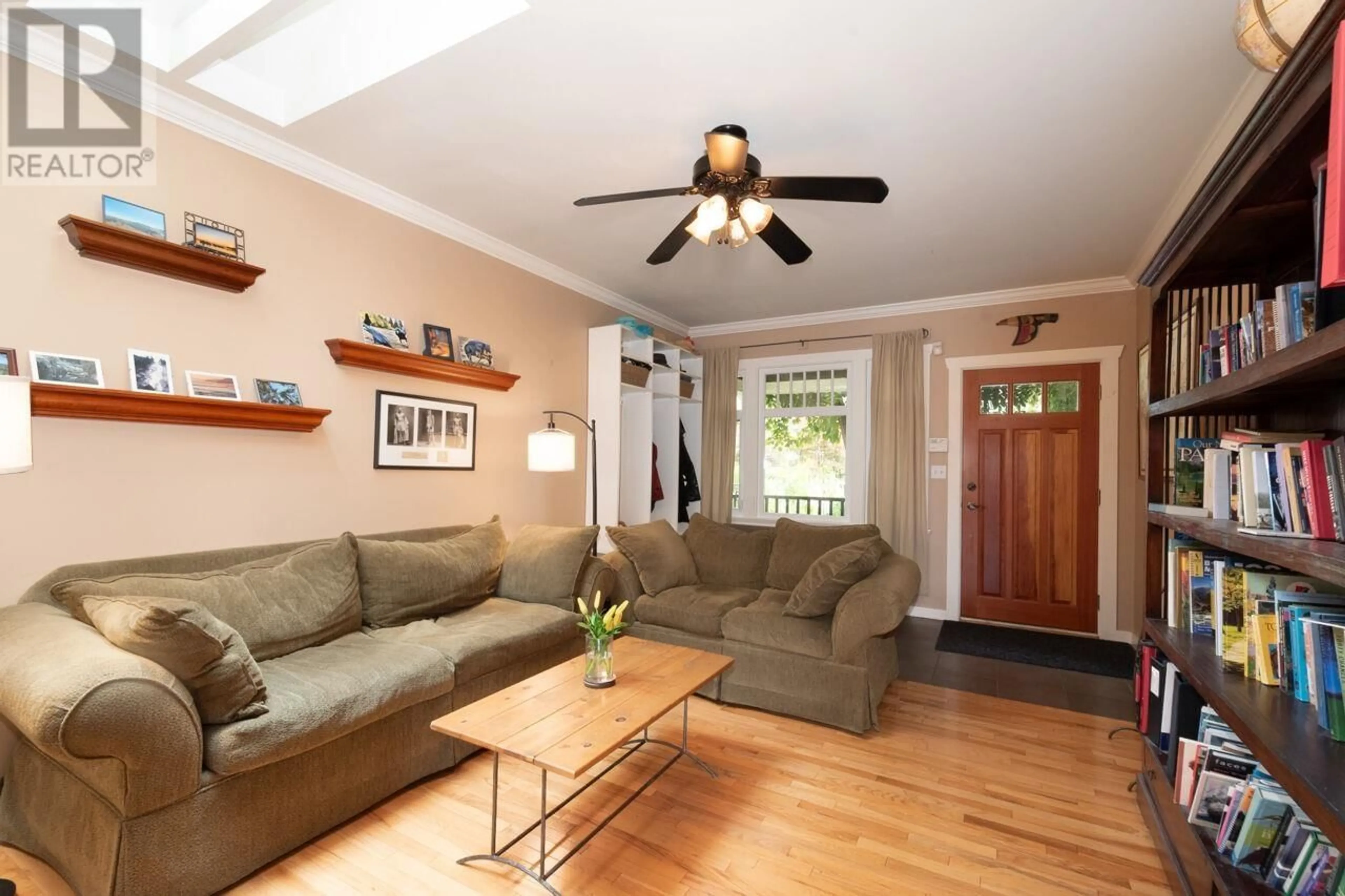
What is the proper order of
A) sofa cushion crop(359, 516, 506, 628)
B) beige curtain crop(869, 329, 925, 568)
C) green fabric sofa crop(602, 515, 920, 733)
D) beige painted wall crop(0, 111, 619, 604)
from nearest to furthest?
beige painted wall crop(0, 111, 619, 604) < sofa cushion crop(359, 516, 506, 628) < green fabric sofa crop(602, 515, 920, 733) < beige curtain crop(869, 329, 925, 568)

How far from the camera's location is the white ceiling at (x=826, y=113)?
1.87 m

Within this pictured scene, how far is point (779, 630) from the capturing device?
303 cm

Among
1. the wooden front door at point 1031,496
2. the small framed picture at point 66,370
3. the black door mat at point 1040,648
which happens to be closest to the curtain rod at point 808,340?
the wooden front door at point 1031,496

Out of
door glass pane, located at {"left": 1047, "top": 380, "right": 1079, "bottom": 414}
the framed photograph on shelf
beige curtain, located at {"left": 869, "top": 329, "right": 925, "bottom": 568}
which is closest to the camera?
the framed photograph on shelf

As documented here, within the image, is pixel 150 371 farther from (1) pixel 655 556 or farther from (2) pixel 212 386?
(1) pixel 655 556

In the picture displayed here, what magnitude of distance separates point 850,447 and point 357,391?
150 inches

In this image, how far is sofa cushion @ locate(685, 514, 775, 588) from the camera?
12.8 feet

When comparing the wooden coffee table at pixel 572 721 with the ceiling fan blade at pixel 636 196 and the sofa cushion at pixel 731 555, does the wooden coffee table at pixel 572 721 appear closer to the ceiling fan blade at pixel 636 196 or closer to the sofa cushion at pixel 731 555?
the sofa cushion at pixel 731 555

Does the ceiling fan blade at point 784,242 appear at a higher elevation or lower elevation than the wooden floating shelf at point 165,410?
higher

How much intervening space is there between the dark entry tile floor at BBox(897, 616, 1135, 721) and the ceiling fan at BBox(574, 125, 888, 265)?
2.73 m

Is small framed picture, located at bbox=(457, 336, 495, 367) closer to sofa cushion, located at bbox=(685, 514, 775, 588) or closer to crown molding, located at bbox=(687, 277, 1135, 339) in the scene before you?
sofa cushion, located at bbox=(685, 514, 775, 588)

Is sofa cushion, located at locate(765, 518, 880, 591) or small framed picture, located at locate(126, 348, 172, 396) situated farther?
sofa cushion, located at locate(765, 518, 880, 591)

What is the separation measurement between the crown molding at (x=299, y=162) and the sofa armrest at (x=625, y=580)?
6.60 ft

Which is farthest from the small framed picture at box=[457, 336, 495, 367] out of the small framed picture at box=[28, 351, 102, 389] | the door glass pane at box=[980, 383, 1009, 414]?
the door glass pane at box=[980, 383, 1009, 414]
